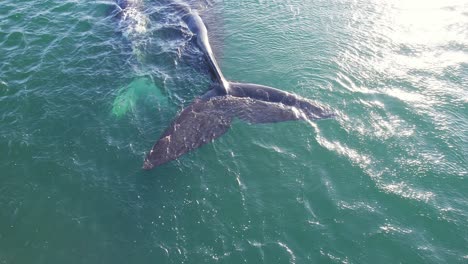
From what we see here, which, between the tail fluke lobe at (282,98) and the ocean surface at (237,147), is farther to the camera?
the tail fluke lobe at (282,98)

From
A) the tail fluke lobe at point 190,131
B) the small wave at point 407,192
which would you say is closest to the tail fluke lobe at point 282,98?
the tail fluke lobe at point 190,131

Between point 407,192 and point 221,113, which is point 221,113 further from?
point 407,192

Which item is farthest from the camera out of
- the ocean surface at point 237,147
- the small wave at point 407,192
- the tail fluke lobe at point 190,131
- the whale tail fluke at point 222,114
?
the whale tail fluke at point 222,114

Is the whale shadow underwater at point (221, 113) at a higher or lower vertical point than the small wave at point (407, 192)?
higher

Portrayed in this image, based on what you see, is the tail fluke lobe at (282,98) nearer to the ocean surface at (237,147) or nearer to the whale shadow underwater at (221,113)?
the whale shadow underwater at (221,113)

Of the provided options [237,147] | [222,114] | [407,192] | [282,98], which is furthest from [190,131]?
[407,192]

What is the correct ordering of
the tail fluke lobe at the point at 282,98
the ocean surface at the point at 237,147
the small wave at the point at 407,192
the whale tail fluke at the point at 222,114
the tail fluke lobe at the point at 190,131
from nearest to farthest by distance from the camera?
the ocean surface at the point at 237,147, the small wave at the point at 407,192, the tail fluke lobe at the point at 190,131, the whale tail fluke at the point at 222,114, the tail fluke lobe at the point at 282,98
